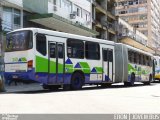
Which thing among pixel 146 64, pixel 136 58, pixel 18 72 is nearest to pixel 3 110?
pixel 18 72

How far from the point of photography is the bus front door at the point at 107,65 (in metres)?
23.2

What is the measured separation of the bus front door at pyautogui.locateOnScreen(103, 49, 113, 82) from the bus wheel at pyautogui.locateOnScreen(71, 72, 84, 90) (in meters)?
2.94

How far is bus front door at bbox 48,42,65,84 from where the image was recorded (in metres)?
18.2

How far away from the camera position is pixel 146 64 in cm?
3192

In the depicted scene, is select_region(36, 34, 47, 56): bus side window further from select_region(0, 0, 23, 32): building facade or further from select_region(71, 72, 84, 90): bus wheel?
select_region(0, 0, 23, 32): building facade

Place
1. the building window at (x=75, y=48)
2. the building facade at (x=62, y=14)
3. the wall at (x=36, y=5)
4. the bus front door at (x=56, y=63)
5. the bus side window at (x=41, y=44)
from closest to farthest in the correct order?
the bus side window at (x=41, y=44) < the bus front door at (x=56, y=63) < the building window at (x=75, y=48) < the wall at (x=36, y=5) < the building facade at (x=62, y=14)

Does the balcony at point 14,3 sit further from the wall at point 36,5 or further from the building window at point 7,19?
the wall at point 36,5

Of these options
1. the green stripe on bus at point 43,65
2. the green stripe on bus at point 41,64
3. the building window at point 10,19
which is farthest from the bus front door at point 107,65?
the building window at point 10,19

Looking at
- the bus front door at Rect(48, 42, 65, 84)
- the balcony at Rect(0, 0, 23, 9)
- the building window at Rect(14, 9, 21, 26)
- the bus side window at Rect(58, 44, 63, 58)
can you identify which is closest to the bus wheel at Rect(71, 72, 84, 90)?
the bus front door at Rect(48, 42, 65, 84)

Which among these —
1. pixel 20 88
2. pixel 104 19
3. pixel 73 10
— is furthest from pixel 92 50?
pixel 104 19

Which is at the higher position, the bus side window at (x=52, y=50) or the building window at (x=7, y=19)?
the building window at (x=7, y=19)

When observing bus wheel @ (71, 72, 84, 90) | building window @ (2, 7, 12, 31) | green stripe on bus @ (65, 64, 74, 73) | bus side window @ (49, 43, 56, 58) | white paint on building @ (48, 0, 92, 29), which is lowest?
bus wheel @ (71, 72, 84, 90)

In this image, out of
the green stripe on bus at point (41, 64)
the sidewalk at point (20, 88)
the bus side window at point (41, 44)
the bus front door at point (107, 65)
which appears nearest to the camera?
the green stripe on bus at point (41, 64)

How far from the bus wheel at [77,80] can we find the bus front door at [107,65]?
9.64 feet
